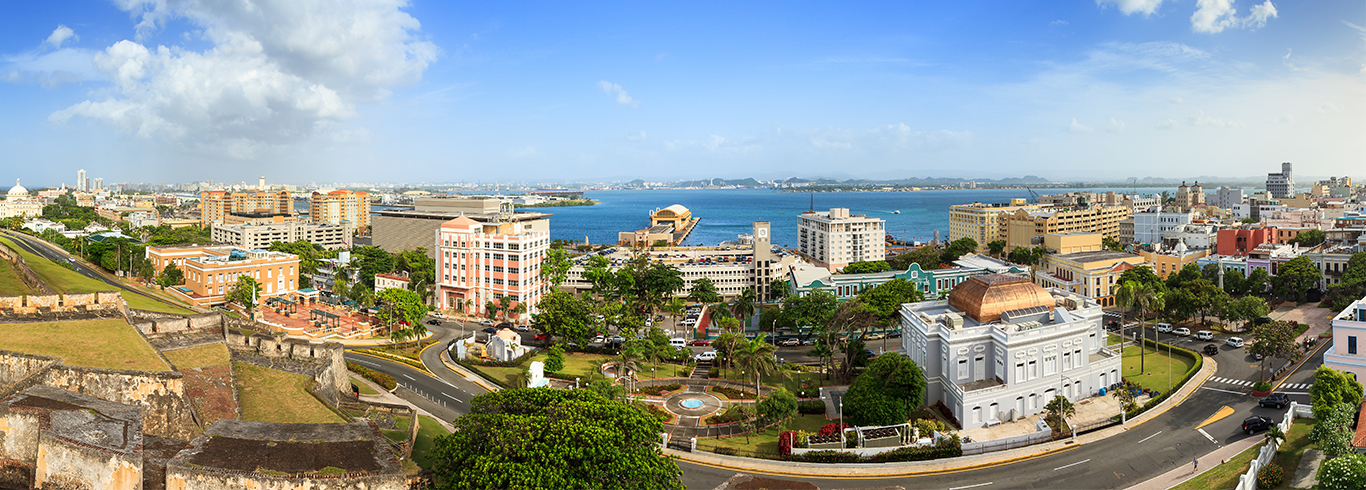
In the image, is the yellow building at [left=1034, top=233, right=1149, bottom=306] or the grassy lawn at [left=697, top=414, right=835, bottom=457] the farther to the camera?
the yellow building at [left=1034, top=233, right=1149, bottom=306]

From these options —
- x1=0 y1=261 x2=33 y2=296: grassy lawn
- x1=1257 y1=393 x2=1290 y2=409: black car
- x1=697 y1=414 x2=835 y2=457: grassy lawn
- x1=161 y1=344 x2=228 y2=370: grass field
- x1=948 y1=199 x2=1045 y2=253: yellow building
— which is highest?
x1=948 y1=199 x2=1045 y2=253: yellow building

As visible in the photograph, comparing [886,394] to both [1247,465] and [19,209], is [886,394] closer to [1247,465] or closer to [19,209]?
[1247,465]

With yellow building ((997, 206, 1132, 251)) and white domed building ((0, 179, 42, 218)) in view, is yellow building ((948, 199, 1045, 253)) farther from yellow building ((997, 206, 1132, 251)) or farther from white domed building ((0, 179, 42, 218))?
white domed building ((0, 179, 42, 218))

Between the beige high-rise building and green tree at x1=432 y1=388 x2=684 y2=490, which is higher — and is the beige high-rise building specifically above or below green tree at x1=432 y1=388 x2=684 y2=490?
above

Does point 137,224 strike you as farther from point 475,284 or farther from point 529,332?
point 529,332

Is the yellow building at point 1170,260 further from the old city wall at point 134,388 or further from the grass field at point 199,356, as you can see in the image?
the old city wall at point 134,388

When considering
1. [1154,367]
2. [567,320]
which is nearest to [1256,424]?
[1154,367]

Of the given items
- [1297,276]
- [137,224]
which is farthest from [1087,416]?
[137,224]

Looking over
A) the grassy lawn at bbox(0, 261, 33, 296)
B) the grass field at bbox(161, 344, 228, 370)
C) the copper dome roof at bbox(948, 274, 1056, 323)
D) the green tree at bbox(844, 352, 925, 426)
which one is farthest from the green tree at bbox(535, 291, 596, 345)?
the grassy lawn at bbox(0, 261, 33, 296)
